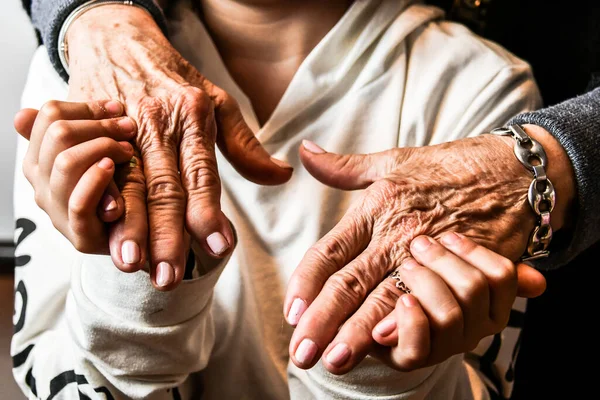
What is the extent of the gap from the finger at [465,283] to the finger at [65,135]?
1.12 ft

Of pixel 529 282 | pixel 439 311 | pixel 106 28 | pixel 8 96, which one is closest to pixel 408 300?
pixel 439 311

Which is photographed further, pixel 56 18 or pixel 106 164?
pixel 56 18

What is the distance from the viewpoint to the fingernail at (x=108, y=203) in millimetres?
525

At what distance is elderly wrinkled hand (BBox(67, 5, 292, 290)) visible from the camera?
539mm

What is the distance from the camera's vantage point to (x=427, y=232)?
0.62m

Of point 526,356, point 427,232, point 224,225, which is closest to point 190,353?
point 224,225

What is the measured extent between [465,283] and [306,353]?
6.2 inches

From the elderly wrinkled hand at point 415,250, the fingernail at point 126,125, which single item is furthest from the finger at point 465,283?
the fingernail at point 126,125

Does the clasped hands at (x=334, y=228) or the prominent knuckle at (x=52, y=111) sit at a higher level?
the prominent knuckle at (x=52, y=111)

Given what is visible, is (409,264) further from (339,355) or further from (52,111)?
→ (52,111)

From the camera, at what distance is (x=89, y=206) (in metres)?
0.51

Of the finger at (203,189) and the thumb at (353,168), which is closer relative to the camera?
the finger at (203,189)

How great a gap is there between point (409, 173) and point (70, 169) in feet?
1.18

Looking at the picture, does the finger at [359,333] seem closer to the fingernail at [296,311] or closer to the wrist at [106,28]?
the fingernail at [296,311]
